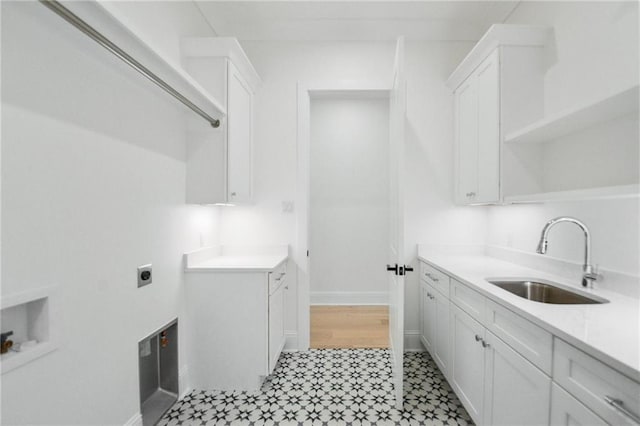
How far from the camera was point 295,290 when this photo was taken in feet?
8.69

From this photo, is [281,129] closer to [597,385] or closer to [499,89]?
[499,89]

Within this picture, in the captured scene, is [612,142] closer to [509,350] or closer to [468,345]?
[509,350]

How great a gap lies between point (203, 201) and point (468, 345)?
1.96m

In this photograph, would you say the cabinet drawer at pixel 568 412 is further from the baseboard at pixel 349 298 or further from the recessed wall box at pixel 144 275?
the baseboard at pixel 349 298

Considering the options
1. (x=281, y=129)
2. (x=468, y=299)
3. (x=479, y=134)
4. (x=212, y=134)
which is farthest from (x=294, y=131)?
(x=468, y=299)

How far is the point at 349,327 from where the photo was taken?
10.0ft

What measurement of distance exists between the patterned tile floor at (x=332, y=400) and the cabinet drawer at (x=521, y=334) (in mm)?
776

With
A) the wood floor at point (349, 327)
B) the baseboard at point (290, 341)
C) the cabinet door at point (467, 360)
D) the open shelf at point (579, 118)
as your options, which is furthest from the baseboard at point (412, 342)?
the open shelf at point (579, 118)

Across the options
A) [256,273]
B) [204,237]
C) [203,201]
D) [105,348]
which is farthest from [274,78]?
[105,348]

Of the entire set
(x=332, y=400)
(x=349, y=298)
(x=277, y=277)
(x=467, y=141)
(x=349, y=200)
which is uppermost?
(x=467, y=141)

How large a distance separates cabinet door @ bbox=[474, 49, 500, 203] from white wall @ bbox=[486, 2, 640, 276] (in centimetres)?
34

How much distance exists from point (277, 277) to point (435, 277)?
1.25 meters

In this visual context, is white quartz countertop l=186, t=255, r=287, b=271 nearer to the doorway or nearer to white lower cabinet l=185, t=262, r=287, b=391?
white lower cabinet l=185, t=262, r=287, b=391

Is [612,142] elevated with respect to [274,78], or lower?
lower
